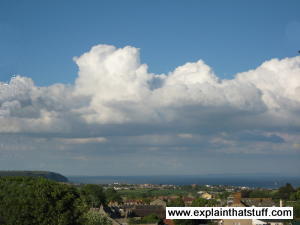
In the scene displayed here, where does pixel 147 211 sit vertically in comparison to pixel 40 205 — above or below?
below

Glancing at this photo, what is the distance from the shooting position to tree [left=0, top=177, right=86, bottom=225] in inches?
2085

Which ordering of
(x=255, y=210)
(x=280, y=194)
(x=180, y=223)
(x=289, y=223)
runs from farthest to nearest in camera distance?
(x=280, y=194) → (x=180, y=223) → (x=289, y=223) → (x=255, y=210)

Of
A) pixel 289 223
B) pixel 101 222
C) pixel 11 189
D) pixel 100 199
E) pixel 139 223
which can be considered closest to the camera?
pixel 11 189

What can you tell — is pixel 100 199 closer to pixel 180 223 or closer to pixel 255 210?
pixel 180 223

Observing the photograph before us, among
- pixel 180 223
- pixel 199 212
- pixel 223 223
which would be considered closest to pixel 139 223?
pixel 180 223

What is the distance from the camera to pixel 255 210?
906 inches

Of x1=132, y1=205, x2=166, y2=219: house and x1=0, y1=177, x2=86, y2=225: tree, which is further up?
x1=0, y1=177, x2=86, y2=225: tree

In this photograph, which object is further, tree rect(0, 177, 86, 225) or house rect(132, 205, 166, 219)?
house rect(132, 205, 166, 219)

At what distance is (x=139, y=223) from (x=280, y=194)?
254 feet

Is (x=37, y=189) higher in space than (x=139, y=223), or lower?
higher

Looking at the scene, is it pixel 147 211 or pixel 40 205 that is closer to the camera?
pixel 40 205

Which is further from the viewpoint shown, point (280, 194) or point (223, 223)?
point (280, 194)

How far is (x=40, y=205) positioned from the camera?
53.5 m

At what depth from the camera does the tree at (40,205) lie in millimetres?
52969
